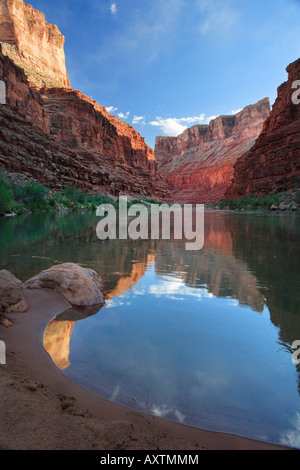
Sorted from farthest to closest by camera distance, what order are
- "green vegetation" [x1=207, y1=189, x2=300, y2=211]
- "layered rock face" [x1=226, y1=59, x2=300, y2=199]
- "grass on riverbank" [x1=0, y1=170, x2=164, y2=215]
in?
"layered rock face" [x1=226, y1=59, x2=300, y2=199] → "green vegetation" [x1=207, y1=189, x2=300, y2=211] → "grass on riverbank" [x1=0, y1=170, x2=164, y2=215]

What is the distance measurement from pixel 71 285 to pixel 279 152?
53298 mm

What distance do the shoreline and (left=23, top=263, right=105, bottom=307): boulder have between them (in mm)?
1336

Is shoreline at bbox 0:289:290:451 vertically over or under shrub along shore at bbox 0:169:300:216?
under

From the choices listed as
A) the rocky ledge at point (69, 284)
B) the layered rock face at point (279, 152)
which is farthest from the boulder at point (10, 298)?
the layered rock face at point (279, 152)

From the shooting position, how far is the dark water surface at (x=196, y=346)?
1.59 metres

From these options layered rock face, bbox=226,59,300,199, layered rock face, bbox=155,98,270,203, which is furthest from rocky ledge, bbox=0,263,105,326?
layered rock face, bbox=155,98,270,203

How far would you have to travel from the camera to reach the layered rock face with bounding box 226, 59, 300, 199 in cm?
4475

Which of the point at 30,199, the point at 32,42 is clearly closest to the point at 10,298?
the point at 30,199

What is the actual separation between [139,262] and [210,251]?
232 cm

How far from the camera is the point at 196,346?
2.34 metres

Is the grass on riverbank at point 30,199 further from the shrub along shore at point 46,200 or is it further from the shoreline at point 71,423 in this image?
the shoreline at point 71,423

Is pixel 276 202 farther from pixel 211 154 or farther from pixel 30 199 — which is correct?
pixel 211 154

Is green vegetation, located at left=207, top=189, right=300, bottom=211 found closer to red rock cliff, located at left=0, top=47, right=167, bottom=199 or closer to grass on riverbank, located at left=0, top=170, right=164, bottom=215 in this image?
grass on riverbank, located at left=0, top=170, right=164, bottom=215

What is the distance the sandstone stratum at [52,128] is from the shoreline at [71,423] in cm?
3532
